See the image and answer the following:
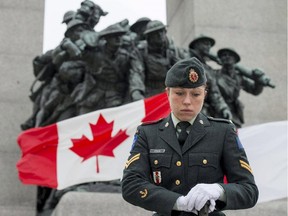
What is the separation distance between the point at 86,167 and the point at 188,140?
7170 millimetres

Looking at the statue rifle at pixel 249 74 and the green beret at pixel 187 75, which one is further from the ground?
the green beret at pixel 187 75

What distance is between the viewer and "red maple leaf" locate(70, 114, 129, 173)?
1126 centimetres

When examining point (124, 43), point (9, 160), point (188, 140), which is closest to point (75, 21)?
point (124, 43)

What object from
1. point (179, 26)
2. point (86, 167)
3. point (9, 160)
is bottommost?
point (9, 160)

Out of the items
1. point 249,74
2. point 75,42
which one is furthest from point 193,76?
point 249,74

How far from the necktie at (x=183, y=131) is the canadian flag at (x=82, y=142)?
→ 23.2 ft

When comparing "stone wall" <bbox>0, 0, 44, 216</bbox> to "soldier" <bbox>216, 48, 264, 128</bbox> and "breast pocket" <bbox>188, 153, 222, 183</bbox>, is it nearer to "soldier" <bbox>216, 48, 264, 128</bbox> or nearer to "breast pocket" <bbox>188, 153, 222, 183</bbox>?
"soldier" <bbox>216, 48, 264, 128</bbox>

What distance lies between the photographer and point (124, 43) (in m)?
11.4

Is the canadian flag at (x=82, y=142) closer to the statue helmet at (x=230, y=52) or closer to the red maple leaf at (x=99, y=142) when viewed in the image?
the red maple leaf at (x=99, y=142)

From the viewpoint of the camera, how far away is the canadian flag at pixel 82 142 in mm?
11164

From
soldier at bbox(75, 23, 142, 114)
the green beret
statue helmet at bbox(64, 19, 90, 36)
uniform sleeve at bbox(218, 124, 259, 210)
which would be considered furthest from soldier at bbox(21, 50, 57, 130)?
uniform sleeve at bbox(218, 124, 259, 210)

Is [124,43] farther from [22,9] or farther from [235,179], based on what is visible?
[235,179]

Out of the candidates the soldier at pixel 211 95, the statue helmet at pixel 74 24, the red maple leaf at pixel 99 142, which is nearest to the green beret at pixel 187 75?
the red maple leaf at pixel 99 142

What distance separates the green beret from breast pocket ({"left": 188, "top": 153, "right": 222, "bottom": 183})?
336 millimetres
